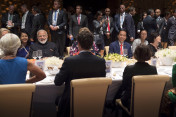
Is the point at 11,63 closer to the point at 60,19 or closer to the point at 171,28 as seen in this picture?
the point at 60,19

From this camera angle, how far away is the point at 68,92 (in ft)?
8.13

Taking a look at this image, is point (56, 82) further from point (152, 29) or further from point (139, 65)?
point (152, 29)

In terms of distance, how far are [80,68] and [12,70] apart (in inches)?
25.9

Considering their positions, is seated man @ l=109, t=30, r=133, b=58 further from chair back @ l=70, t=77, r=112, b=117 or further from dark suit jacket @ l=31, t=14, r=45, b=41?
dark suit jacket @ l=31, t=14, r=45, b=41

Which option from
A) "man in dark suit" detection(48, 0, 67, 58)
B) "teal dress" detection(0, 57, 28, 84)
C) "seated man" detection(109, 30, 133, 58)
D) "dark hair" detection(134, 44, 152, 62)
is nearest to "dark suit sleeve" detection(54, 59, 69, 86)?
"teal dress" detection(0, 57, 28, 84)

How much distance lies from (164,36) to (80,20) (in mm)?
3892

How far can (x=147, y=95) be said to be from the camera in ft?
8.36

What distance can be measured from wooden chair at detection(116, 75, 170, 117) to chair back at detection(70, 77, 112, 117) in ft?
1.11

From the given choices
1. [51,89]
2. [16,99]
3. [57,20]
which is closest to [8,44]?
[16,99]

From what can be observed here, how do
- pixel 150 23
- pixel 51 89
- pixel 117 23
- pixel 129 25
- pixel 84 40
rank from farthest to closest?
pixel 150 23, pixel 117 23, pixel 129 25, pixel 51 89, pixel 84 40

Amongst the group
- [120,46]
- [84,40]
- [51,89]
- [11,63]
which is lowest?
[51,89]

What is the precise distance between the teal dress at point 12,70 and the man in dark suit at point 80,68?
0.38 metres

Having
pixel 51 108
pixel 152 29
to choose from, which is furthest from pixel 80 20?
pixel 51 108

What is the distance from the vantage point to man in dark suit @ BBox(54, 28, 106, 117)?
2404 mm
